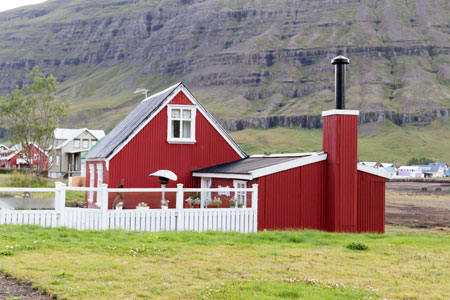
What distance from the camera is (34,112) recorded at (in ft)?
218

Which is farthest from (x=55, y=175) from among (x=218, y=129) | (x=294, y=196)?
(x=294, y=196)

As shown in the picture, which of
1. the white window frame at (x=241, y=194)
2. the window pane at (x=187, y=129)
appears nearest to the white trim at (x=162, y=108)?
the window pane at (x=187, y=129)

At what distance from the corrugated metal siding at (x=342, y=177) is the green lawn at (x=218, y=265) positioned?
13.4ft

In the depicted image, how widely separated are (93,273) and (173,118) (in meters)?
15.3

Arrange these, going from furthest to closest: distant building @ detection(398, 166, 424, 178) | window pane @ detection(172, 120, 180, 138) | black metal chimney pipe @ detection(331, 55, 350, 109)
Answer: distant building @ detection(398, 166, 424, 178) → window pane @ detection(172, 120, 180, 138) → black metal chimney pipe @ detection(331, 55, 350, 109)

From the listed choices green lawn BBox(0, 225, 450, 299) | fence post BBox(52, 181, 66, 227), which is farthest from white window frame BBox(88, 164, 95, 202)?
green lawn BBox(0, 225, 450, 299)

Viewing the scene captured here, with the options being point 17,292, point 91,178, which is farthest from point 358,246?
point 91,178

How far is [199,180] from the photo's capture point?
25656 mm

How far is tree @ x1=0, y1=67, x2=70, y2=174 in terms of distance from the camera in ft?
215

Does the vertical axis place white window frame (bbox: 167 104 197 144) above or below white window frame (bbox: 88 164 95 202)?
above

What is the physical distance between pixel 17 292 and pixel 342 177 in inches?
563

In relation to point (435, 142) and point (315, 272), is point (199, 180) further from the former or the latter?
point (435, 142)

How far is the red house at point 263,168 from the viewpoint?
20953 millimetres

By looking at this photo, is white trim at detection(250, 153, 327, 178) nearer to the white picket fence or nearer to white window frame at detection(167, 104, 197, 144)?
the white picket fence
